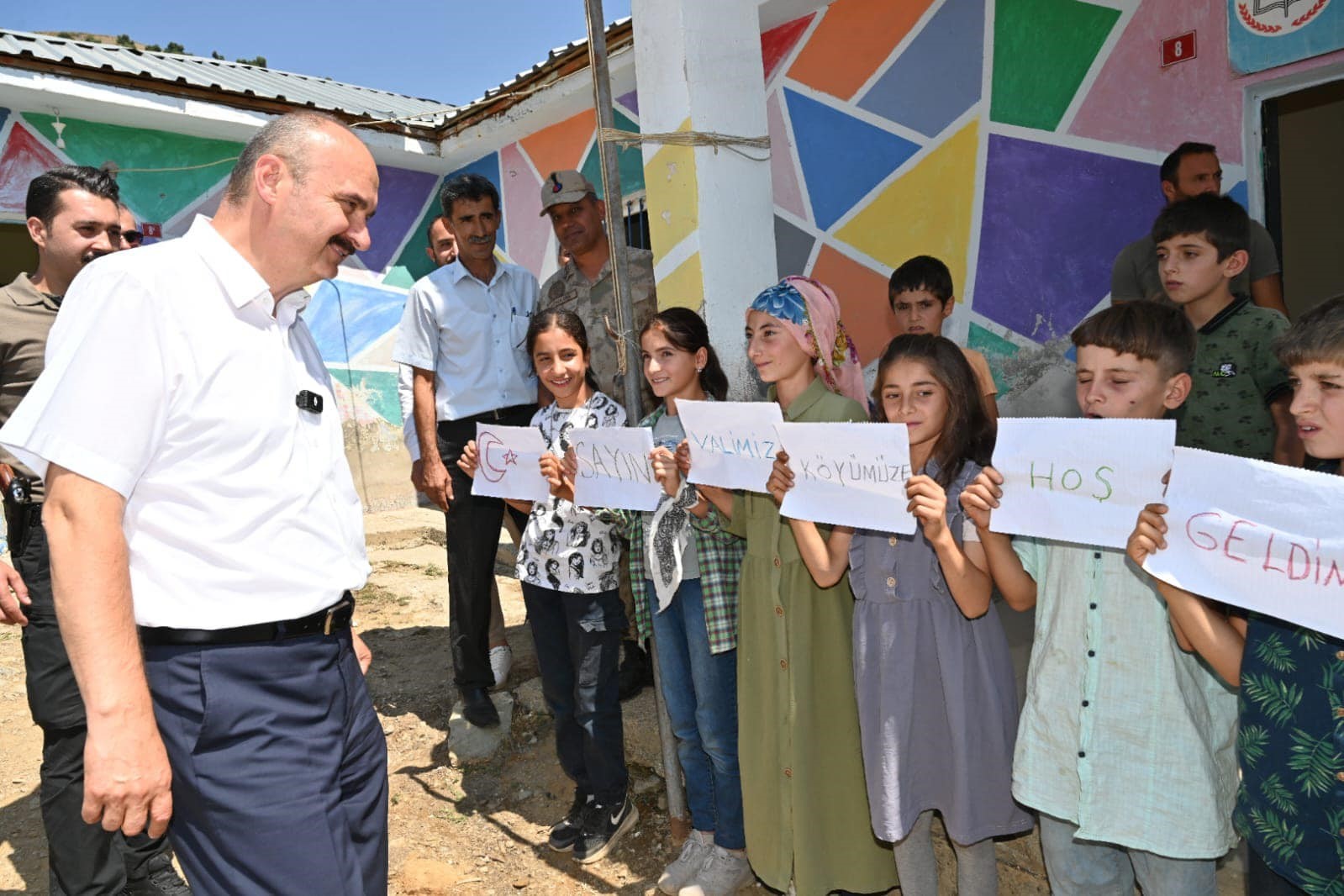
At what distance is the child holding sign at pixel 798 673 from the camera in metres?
2.34

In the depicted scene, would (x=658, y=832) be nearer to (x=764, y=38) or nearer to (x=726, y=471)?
(x=726, y=471)

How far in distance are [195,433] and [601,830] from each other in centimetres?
211

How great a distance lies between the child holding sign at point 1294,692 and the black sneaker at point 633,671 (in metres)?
2.51

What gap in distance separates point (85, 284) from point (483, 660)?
2675 mm

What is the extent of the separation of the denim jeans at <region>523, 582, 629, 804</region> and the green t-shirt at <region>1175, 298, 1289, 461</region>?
1.97 metres

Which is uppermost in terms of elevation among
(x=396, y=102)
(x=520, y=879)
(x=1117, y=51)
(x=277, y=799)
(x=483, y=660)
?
(x=396, y=102)

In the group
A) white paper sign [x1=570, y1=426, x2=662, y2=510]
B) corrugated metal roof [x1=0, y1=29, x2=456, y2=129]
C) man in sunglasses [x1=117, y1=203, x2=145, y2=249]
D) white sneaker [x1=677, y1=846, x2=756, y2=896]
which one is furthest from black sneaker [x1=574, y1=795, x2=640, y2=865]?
corrugated metal roof [x1=0, y1=29, x2=456, y2=129]

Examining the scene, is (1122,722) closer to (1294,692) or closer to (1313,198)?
(1294,692)

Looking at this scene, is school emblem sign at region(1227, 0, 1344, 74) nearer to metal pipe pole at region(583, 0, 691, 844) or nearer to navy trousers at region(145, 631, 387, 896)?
metal pipe pole at region(583, 0, 691, 844)

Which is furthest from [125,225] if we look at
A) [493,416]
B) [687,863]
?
[687,863]

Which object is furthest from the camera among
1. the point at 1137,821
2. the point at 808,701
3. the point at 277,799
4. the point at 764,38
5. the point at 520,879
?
the point at 764,38

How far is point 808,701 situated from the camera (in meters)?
2.34

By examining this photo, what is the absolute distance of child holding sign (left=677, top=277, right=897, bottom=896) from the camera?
234cm

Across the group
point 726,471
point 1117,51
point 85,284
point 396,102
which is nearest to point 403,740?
point 726,471
